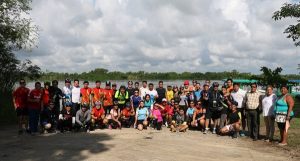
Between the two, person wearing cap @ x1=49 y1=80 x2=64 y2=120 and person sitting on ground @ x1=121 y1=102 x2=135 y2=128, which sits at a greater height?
person wearing cap @ x1=49 y1=80 x2=64 y2=120

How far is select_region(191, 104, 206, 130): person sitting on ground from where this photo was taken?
48.9 feet

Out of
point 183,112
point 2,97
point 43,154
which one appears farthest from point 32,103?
point 2,97

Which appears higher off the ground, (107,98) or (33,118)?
(107,98)

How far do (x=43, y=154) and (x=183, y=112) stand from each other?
6.42m

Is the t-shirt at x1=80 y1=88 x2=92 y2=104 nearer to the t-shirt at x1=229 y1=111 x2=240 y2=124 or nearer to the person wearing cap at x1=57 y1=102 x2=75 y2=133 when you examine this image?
the person wearing cap at x1=57 y1=102 x2=75 y2=133

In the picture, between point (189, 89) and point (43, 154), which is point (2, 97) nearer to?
point (189, 89)

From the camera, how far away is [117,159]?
9547mm

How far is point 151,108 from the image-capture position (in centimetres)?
1560

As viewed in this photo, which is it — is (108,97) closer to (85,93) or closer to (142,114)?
(85,93)

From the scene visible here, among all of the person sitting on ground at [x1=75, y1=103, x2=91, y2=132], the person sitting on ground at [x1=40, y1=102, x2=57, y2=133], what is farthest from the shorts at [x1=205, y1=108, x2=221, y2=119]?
the person sitting on ground at [x1=40, y1=102, x2=57, y2=133]

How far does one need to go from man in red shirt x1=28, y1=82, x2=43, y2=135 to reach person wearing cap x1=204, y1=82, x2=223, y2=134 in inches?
220

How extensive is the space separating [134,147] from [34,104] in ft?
13.5

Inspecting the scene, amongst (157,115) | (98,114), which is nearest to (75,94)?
(98,114)

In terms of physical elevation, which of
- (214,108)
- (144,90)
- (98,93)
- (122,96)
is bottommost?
(214,108)
